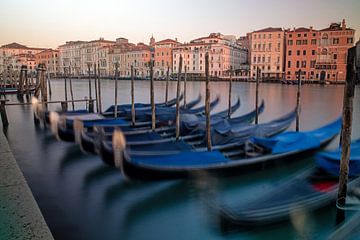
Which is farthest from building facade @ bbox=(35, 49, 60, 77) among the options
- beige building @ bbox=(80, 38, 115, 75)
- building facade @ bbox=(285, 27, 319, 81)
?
building facade @ bbox=(285, 27, 319, 81)

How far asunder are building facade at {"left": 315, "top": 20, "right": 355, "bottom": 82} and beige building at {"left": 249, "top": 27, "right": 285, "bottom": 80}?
3337mm

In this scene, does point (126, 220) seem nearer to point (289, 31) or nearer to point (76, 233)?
point (76, 233)

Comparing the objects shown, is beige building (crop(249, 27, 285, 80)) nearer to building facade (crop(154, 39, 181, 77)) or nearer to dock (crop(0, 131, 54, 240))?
building facade (crop(154, 39, 181, 77))

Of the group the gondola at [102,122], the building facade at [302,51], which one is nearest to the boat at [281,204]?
the gondola at [102,122]

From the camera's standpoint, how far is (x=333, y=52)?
84.1ft

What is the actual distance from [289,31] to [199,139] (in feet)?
87.1

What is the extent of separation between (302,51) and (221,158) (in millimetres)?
26494

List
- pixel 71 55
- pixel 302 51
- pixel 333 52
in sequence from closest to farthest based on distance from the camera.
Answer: pixel 333 52 → pixel 302 51 → pixel 71 55

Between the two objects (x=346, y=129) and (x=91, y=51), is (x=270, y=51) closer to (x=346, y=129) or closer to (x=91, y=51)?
(x=91, y=51)

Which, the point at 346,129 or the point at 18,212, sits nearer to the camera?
the point at 18,212

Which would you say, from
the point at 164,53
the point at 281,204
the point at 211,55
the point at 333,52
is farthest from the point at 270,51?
the point at 281,204

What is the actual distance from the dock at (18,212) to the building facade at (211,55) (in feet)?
99.6

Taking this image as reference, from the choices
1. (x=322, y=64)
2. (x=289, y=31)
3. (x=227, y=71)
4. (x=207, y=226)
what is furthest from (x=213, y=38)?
(x=207, y=226)

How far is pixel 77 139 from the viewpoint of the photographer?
4.18m
